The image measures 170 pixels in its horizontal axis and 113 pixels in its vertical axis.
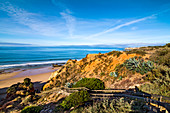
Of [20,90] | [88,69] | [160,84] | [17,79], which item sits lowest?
[17,79]

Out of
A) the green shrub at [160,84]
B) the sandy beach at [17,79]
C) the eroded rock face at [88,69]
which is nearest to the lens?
the green shrub at [160,84]

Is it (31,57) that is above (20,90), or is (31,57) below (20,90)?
above

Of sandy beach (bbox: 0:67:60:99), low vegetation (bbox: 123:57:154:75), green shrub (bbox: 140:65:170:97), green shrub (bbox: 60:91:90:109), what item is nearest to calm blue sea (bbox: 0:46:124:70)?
sandy beach (bbox: 0:67:60:99)

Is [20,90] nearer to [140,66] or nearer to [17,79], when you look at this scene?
[17,79]

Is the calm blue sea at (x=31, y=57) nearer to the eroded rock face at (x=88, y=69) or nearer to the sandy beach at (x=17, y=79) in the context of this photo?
the sandy beach at (x=17, y=79)

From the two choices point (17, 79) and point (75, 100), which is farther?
point (17, 79)

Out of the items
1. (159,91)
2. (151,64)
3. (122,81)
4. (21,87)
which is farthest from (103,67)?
(21,87)

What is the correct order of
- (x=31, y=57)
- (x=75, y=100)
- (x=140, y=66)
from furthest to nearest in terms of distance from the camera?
(x=31, y=57), (x=140, y=66), (x=75, y=100)

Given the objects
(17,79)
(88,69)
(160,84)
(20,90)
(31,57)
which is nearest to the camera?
(160,84)

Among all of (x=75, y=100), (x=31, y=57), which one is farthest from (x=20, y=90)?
(x=31, y=57)

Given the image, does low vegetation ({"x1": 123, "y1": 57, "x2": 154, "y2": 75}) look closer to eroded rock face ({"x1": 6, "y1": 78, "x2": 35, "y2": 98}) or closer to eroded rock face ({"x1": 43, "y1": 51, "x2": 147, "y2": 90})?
eroded rock face ({"x1": 43, "y1": 51, "x2": 147, "y2": 90})

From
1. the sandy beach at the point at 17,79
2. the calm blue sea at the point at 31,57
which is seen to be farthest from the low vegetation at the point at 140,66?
the calm blue sea at the point at 31,57

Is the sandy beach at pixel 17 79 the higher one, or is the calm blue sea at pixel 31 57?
the calm blue sea at pixel 31 57

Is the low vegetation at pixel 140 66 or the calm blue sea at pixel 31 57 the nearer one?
the low vegetation at pixel 140 66
